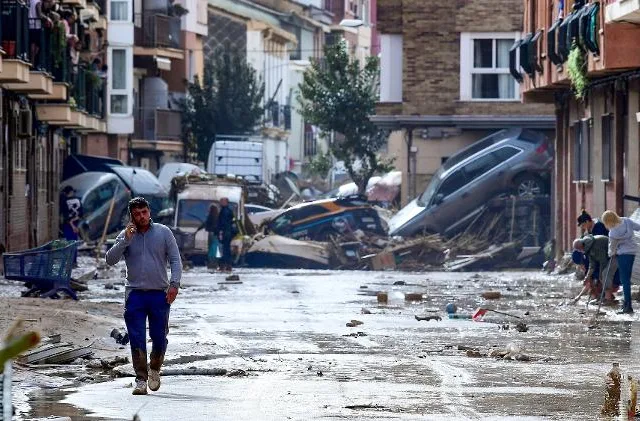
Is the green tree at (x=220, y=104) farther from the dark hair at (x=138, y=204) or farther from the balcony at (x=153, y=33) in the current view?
the dark hair at (x=138, y=204)

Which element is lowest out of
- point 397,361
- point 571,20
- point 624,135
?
point 397,361

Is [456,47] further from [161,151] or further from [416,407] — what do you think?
[416,407]

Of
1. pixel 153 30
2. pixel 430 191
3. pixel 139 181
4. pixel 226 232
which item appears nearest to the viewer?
pixel 226 232

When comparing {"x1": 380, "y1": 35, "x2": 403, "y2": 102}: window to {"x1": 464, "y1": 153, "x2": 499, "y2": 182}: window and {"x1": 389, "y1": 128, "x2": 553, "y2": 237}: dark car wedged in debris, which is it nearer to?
{"x1": 389, "y1": 128, "x2": 553, "y2": 237}: dark car wedged in debris

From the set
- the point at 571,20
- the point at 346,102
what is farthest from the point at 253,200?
the point at 571,20

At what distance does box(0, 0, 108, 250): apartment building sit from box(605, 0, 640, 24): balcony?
529 inches

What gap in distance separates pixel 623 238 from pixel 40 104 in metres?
25.8

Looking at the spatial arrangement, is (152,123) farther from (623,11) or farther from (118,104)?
(623,11)

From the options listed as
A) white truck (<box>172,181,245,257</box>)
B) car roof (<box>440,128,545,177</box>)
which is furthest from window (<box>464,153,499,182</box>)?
white truck (<box>172,181,245,257</box>)

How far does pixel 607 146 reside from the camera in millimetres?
33938

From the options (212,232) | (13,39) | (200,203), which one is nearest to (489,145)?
(200,203)

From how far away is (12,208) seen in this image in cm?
4062

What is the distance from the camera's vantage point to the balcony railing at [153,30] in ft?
228

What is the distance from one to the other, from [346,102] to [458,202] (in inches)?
919
